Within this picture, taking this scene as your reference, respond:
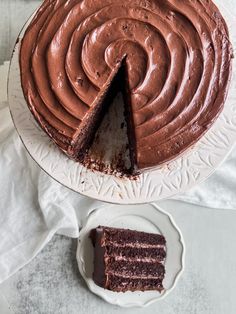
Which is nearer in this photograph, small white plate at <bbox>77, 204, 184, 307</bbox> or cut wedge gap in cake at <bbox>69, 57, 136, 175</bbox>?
cut wedge gap in cake at <bbox>69, 57, 136, 175</bbox>

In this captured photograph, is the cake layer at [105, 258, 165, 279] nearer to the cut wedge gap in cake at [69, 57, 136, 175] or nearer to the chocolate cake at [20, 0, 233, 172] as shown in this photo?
the cut wedge gap in cake at [69, 57, 136, 175]

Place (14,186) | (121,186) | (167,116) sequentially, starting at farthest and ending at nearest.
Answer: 1. (14,186)
2. (121,186)
3. (167,116)

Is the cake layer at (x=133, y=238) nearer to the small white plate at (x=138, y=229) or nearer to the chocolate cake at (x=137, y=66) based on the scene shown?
the small white plate at (x=138, y=229)

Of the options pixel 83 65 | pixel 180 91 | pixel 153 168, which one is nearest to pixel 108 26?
pixel 83 65

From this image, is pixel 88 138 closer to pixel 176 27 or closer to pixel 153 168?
pixel 153 168

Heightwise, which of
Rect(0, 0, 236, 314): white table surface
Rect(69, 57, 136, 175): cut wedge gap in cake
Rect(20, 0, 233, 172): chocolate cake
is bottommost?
Rect(0, 0, 236, 314): white table surface

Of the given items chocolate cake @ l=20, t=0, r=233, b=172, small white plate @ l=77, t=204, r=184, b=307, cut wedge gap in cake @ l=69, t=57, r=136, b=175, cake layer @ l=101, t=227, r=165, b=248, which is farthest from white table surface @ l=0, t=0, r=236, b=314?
chocolate cake @ l=20, t=0, r=233, b=172

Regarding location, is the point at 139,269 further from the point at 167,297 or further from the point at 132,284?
the point at 167,297
